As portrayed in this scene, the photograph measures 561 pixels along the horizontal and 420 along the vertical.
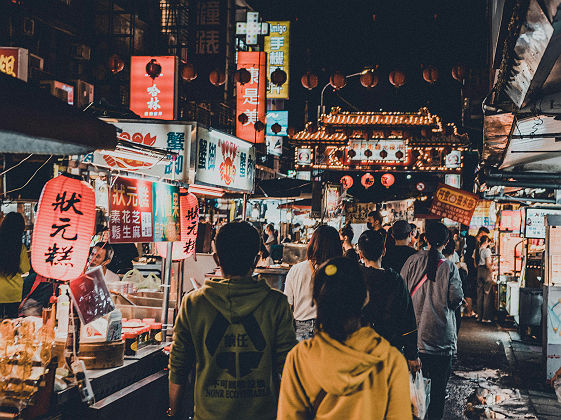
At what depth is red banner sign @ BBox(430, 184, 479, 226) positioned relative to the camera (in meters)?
13.8

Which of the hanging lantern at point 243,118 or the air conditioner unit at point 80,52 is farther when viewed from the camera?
the hanging lantern at point 243,118

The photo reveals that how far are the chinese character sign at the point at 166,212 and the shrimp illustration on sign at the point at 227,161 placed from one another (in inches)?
53.3

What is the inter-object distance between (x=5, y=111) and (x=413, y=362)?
4.33 metres

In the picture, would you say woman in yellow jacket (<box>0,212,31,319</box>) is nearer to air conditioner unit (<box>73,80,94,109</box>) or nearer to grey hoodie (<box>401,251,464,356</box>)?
grey hoodie (<box>401,251,464,356</box>)

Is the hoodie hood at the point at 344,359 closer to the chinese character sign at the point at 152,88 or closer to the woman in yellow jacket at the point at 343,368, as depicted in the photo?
the woman in yellow jacket at the point at 343,368

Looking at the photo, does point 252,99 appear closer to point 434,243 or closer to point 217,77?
point 217,77

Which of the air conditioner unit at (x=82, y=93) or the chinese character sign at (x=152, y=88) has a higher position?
the air conditioner unit at (x=82, y=93)

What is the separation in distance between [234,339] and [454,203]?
1185 cm

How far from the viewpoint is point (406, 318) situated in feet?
16.8

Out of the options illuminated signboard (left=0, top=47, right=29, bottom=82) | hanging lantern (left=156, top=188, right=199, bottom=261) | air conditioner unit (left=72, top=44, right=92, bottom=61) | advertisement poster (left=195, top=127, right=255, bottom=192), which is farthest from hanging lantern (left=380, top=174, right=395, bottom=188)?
hanging lantern (left=156, top=188, right=199, bottom=261)

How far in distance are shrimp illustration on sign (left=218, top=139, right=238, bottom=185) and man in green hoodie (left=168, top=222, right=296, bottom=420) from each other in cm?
519

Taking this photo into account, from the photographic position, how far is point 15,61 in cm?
1052

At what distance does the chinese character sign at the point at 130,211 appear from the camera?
615 cm

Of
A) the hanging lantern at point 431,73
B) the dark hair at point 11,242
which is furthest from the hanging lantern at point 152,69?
the hanging lantern at point 431,73
